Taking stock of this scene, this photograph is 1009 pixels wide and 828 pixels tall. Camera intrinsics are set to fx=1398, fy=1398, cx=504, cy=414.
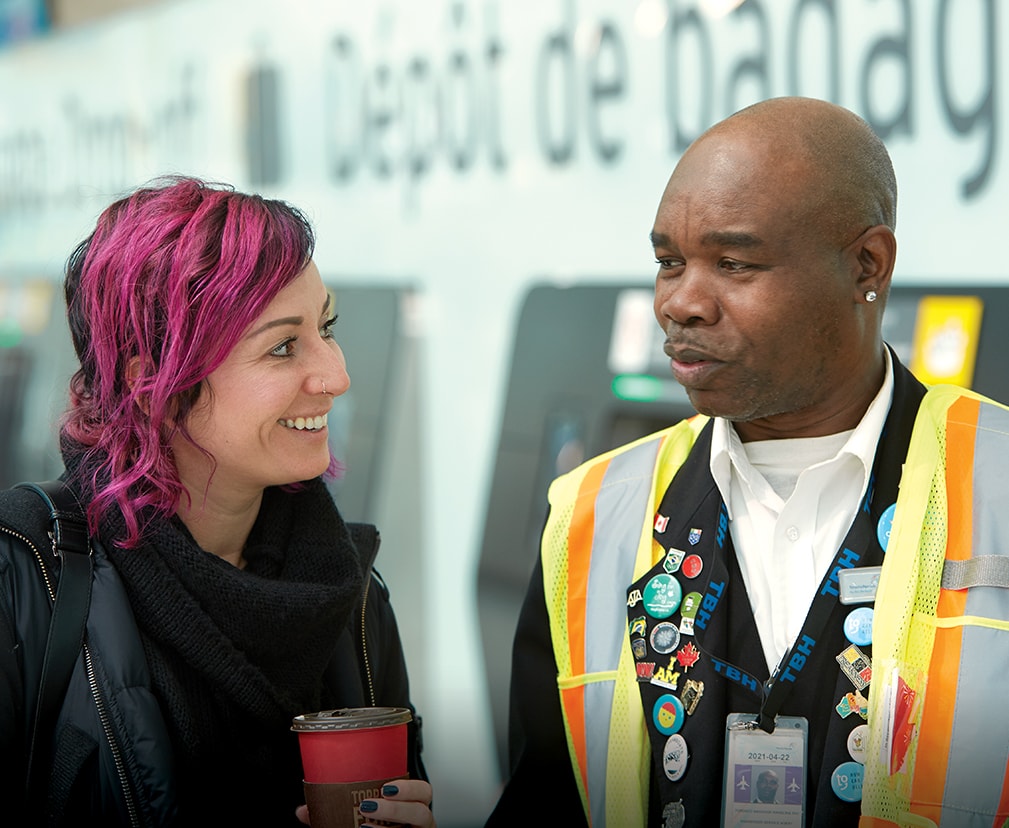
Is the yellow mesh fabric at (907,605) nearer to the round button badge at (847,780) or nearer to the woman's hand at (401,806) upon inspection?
the round button badge at (847,780)

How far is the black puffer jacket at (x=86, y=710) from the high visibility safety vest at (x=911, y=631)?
0.50m

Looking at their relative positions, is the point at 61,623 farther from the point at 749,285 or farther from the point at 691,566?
the point at 749,285

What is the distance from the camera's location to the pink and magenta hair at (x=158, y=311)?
5.56ft

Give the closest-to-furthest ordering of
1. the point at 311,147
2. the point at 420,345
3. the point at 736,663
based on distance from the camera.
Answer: the point at 736,663 < the point at 420,345 < the point at 311,147

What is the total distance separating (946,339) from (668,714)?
115cm

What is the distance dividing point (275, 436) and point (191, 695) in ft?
1.09

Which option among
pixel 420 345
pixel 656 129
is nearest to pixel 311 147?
pixel 420 345

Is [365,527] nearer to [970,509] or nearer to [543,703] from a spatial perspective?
[543,703]

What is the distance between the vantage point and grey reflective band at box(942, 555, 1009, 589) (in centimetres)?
151

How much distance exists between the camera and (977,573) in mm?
1521

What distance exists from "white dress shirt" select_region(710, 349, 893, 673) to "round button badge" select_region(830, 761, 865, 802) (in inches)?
5.2

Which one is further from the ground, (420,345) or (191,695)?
(420,345)

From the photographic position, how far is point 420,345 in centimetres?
385

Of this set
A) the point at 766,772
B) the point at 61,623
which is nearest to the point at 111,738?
the point at 61,623
